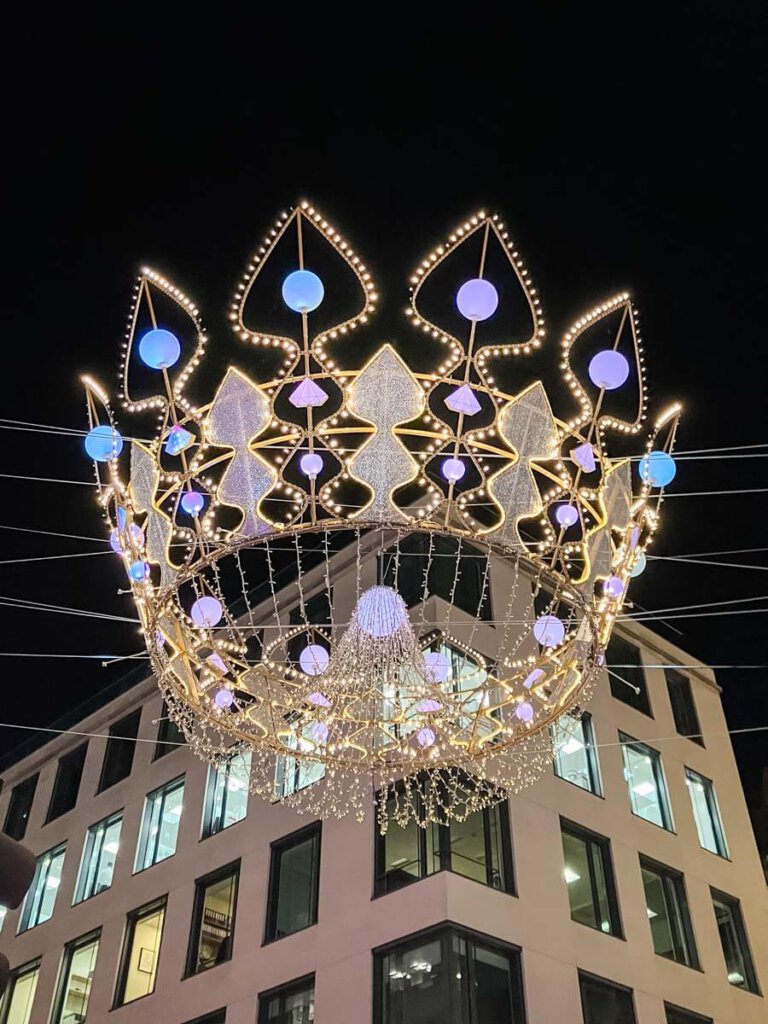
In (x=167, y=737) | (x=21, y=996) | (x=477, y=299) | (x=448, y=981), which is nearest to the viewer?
(x=477, y=299)

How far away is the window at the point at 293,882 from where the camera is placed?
49.5 feet

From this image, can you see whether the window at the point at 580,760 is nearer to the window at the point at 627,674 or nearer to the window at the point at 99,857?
the window at the point at 627,674

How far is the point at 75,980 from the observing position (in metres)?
19.0

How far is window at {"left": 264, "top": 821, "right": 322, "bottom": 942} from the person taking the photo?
49.5 ft

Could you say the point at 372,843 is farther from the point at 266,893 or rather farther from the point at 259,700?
the point at 259,700

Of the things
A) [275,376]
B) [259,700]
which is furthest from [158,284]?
[259,700]

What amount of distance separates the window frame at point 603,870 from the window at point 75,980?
9.08m

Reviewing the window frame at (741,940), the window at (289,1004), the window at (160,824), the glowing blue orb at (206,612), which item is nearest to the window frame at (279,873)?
the window at (289,1004)

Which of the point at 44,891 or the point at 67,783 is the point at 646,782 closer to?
the point at 44,891

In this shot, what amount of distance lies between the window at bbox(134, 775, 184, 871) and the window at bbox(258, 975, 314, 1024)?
4.29 m

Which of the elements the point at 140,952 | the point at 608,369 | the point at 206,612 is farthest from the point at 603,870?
the point at 608,369

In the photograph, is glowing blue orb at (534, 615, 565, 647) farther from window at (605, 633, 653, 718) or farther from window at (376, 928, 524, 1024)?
window at (605, 633, 653, 718)

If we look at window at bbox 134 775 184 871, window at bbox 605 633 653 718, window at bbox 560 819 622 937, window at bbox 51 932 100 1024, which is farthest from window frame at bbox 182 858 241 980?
window at bbox 605 633 653 718

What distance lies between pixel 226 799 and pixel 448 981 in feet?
21.3
